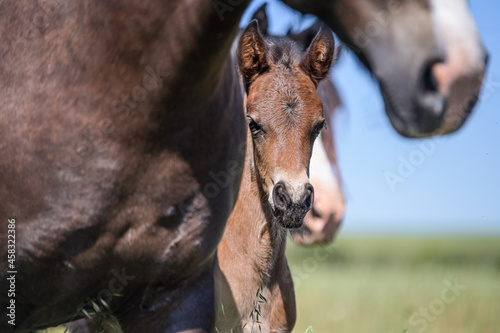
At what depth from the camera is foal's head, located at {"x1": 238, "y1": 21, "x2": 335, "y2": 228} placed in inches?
134

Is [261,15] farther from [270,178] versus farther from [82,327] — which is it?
[82,327]

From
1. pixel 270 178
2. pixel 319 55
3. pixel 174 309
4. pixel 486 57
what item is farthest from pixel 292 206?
pixel 486 57

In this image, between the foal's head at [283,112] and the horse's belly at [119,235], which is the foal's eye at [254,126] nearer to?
the foal's head at [283,112]

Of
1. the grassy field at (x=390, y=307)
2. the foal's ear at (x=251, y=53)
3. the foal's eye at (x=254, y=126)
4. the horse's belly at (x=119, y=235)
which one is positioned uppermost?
the horse's belly at (x=119, y=235)

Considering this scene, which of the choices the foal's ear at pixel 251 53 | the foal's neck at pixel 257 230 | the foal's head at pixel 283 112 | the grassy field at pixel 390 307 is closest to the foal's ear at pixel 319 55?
the foal's head at pixel 283 112

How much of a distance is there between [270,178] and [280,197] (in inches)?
10.7

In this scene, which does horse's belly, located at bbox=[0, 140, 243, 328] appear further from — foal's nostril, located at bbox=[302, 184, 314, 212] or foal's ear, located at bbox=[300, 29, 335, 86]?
foal's ear, located at bbox=[300, 29, 335, 86]

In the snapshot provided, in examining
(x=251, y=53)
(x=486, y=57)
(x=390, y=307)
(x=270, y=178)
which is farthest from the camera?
(x=390, y=307)

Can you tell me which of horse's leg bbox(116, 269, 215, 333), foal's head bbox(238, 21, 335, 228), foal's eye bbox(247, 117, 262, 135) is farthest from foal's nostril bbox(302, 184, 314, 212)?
horse's leg bbox(116, 269, 215, 333)

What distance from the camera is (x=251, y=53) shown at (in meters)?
4.00

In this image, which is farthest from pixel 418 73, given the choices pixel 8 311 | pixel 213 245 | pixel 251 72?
pixel 251 72

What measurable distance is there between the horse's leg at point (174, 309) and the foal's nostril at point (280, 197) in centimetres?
98

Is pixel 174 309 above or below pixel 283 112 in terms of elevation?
above

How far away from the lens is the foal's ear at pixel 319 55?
410 centimetres
